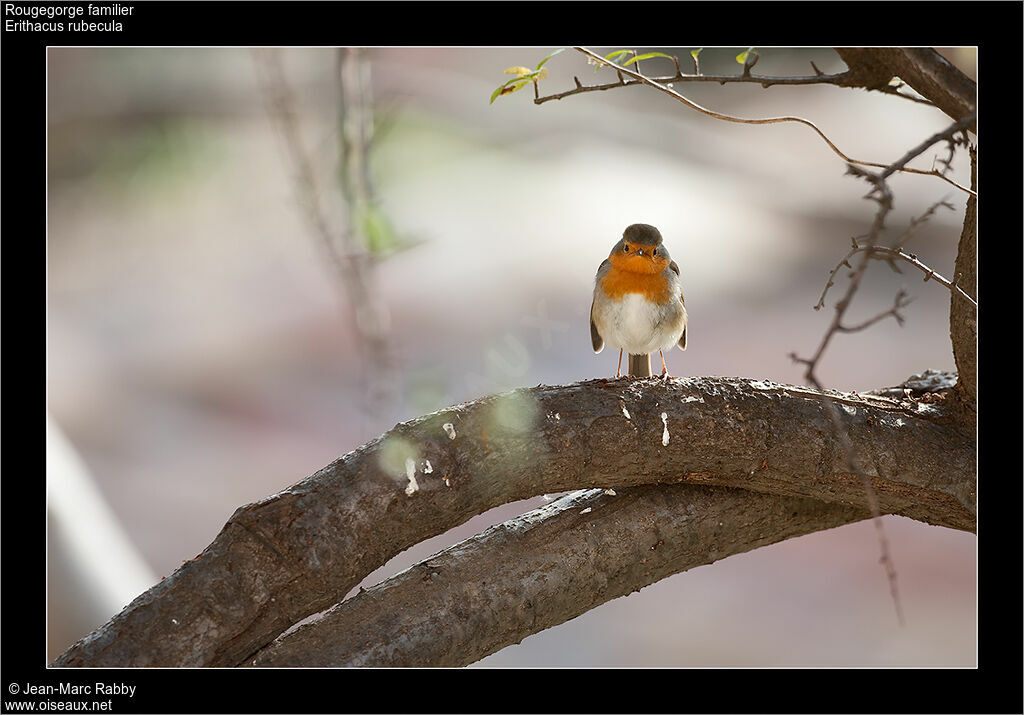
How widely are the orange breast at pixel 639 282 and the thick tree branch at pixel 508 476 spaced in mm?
465

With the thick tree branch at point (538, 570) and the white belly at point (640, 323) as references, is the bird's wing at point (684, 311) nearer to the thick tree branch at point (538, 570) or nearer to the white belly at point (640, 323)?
the white belly at point (640, 323)

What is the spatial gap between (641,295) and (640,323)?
0.08 meters

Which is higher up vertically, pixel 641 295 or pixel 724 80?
pixel 724 80

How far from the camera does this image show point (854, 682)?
6.21 feet

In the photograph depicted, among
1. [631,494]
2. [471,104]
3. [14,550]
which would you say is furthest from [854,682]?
[471,104]

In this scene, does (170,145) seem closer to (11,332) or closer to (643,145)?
(11,332)

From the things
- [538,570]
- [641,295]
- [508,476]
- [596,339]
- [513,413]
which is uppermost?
[641,295]

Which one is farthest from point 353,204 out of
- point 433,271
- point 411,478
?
point 433,271

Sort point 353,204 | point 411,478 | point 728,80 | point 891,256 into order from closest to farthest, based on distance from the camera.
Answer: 1. point 353,204
2. point 891,256
3. point 411,478
4. point 728,80

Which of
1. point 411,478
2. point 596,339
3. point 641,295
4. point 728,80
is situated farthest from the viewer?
point 596,339

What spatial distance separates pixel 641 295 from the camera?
8.12 ft

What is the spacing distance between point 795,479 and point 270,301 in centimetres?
508

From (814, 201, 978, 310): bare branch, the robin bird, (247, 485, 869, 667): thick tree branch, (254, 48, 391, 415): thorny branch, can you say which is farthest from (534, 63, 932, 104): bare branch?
(247, 485, 869, 667): thick tree branch

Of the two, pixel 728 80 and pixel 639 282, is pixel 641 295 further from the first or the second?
pixel 728 80
